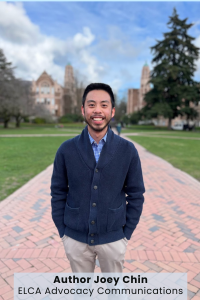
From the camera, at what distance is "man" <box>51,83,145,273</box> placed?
1535 mm

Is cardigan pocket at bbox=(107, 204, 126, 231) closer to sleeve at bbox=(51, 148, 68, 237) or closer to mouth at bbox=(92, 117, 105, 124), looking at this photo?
sleeve at bbox=(51, 148, 68, 237)

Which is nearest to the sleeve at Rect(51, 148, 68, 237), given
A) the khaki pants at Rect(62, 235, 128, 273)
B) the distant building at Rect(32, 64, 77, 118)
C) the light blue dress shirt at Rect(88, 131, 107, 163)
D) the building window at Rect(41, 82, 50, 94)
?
the khaki pants at Rect(62, 235, 128, 273)

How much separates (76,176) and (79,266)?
2.47 ft

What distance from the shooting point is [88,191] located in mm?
1550

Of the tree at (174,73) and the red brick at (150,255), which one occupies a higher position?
the tree at (174,73)

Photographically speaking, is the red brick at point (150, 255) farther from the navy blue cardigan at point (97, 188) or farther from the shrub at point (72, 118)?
the shrub at point (72, 118)

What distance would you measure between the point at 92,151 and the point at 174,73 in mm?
37147

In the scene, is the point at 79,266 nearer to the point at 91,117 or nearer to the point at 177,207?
the point at 91,117

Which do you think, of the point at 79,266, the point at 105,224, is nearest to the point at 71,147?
the point at 105,224

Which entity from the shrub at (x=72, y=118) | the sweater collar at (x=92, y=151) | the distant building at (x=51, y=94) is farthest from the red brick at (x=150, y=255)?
the distant building at (x=51, y=94)

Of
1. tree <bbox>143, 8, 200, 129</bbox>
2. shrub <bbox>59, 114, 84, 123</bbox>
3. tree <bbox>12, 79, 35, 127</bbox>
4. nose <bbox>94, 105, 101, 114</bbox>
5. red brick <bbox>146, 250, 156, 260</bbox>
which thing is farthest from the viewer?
shrub <bbox>59, 114, 84, 123</bbox>

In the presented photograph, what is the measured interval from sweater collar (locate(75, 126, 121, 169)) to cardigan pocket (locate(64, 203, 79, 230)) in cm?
37

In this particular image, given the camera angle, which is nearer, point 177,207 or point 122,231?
point 122,231

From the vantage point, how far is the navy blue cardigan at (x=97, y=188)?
5.07 feet
